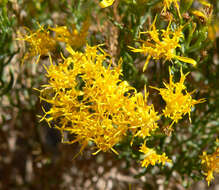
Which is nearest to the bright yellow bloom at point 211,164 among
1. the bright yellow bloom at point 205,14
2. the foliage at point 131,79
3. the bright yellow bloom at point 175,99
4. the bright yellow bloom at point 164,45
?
the foliage at point 131,79

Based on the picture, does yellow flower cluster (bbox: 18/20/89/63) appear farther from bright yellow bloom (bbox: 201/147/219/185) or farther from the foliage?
bright yellow bloom (bbox: 201/147/219/185)

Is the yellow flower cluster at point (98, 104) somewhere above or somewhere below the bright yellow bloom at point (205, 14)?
below

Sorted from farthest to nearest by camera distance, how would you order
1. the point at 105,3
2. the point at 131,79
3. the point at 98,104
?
the point at 131,79
the point at 105,3
the point at 98,104

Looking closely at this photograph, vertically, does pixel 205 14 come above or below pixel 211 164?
above

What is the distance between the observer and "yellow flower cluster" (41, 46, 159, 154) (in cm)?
103

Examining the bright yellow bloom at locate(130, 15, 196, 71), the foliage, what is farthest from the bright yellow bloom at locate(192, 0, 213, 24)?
the bright yellow bloom at locate(130, 15, 196, 71)

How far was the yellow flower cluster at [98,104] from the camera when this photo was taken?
40.5 inches

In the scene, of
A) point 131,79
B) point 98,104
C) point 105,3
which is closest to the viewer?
point 98,104

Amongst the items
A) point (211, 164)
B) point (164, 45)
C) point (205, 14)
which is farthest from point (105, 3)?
point (211, 164)

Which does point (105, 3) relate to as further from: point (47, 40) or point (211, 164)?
point (211, 164)

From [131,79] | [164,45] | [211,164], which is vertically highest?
[164,45]

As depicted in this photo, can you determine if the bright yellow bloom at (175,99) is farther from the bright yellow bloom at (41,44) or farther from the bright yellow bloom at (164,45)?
the bright yellow bloom at (41,44)

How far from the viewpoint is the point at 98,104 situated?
3.31 feet

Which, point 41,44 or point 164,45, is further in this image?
point 41,44
